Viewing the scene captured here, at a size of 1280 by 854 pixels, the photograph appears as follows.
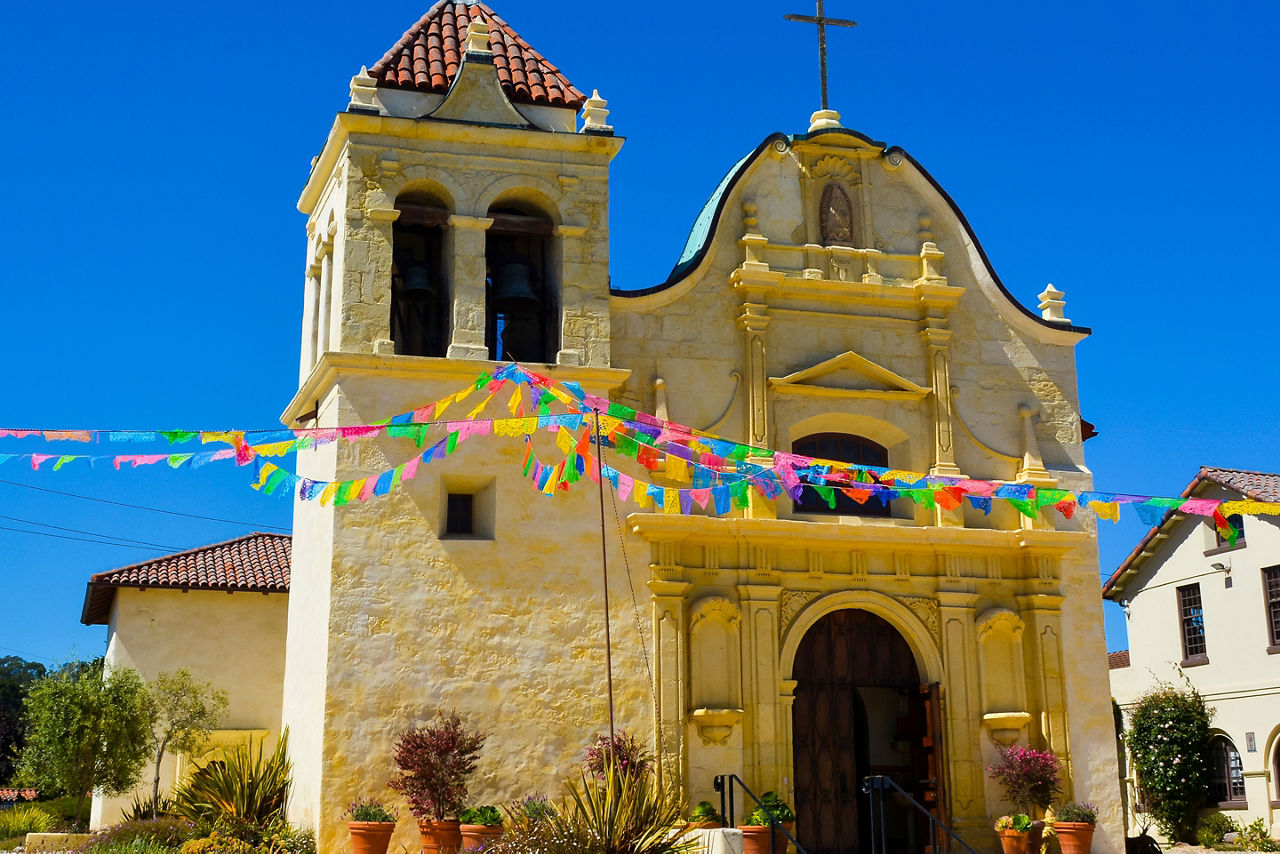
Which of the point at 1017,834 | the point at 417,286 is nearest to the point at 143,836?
the point at 417,286

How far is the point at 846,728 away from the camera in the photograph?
19.4m

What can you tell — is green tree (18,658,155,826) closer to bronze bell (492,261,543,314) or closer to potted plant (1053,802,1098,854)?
bronze bell (492,261,543,314)

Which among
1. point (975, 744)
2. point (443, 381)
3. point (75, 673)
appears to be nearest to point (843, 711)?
point (975, 744)

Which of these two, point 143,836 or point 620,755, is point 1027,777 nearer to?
point 620,755

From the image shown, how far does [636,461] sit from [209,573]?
28.8 feet

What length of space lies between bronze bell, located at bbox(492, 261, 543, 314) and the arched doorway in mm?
5960

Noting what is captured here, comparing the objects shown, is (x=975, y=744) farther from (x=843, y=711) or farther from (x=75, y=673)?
(x=75, y=673)

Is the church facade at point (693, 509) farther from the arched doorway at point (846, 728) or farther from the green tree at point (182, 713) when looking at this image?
the green tree at point (182, 713)

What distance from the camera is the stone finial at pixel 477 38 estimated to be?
1992cm

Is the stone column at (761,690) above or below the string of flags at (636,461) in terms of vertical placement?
below

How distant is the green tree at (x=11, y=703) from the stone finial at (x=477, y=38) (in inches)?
917

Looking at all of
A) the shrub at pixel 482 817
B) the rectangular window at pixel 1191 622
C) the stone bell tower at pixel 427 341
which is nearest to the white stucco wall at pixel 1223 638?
the rectangular window at pixel 1191 622

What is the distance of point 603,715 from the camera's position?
18.1 meters

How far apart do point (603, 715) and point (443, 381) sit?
476cm
